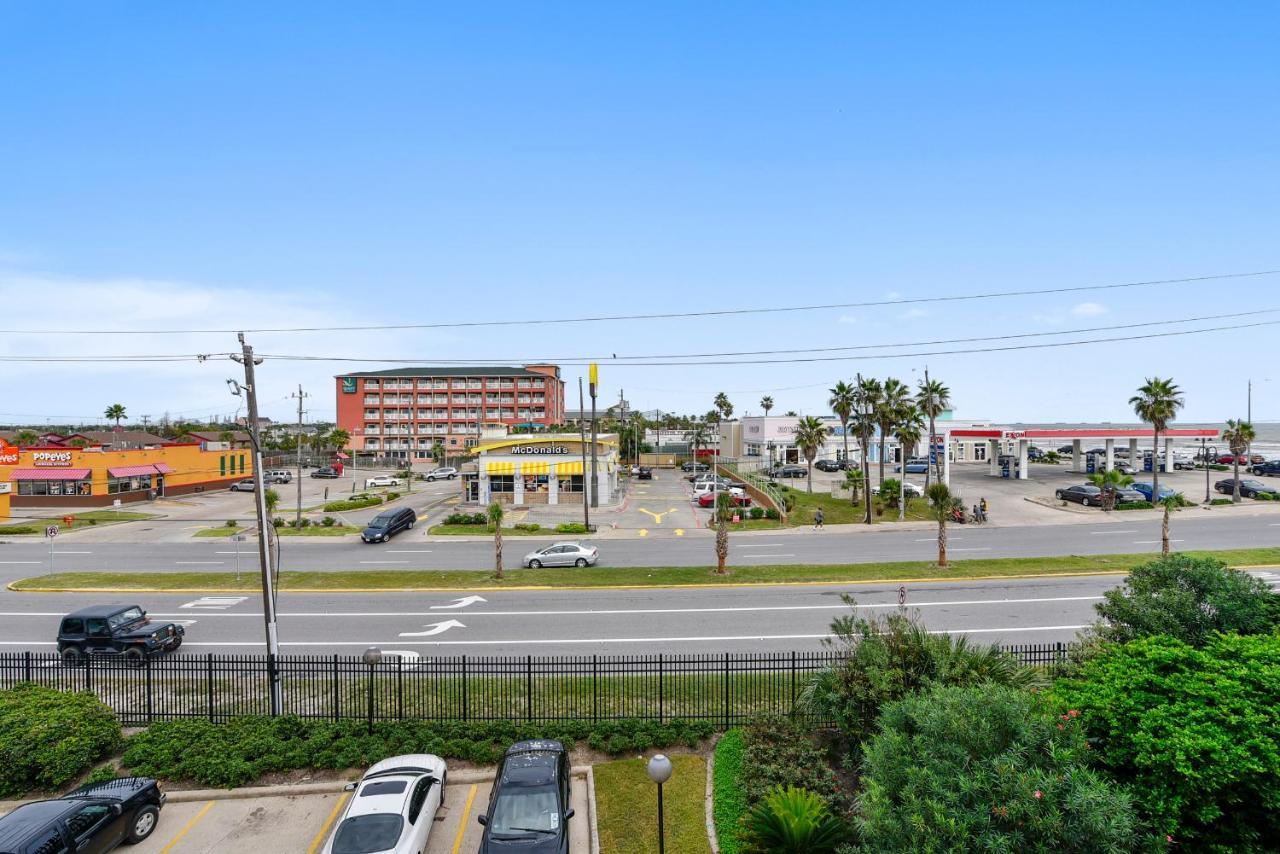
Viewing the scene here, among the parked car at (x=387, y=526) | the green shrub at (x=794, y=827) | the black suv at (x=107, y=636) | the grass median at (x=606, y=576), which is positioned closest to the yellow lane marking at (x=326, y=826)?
the green shrub at (x=794, y=827)

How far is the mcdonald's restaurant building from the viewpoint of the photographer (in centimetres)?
5659

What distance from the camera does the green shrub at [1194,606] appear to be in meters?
12.8

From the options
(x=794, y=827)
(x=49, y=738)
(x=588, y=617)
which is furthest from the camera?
(x=588, y=617)

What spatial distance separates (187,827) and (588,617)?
13405 millimetres

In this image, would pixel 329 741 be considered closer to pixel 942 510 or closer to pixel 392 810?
pixel 392 810

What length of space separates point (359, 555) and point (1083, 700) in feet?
113

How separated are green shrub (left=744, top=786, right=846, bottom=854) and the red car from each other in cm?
4188

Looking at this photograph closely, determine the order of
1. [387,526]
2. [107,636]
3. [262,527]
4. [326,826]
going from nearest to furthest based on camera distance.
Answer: [326,826], [262,527], [107,636], [387,526]

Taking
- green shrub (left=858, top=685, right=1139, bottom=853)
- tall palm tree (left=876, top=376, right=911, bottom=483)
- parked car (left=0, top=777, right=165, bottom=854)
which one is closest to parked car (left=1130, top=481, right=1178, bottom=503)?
tall palm tree (left=876, top=376, right=911, bottom=483)

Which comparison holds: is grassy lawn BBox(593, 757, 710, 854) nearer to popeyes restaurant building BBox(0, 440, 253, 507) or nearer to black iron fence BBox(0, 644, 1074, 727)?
black iron fence BBox(0, 644, 1074, 727)

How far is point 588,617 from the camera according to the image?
2392cm

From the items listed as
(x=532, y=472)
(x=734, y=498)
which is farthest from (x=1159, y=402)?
(x=532, y=472)

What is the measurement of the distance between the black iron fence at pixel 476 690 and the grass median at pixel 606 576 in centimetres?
1041

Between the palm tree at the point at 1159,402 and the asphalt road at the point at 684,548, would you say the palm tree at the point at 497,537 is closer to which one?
the asphalt road at the point at 684,548
